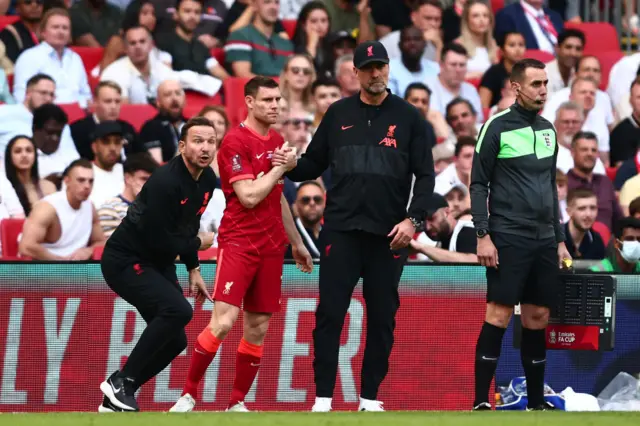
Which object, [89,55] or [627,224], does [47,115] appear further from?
[627,224]

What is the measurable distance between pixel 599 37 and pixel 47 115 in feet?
24.2

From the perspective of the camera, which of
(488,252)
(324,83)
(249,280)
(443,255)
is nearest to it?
(488,252)

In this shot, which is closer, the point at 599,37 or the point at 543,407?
the point at 543,407

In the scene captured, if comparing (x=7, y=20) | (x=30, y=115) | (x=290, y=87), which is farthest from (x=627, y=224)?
(x=7, y=20)

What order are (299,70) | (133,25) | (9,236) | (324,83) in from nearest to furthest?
(9,236), (324,83), (299,70), (133,25)

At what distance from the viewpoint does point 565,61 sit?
50.8ft

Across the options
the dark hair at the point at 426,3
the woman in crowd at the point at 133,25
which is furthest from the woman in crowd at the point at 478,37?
the woman in crowd at the point at 133,25

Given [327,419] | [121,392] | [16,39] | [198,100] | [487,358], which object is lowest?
[121,392]

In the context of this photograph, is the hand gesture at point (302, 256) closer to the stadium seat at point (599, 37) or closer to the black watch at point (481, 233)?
the black watch at point (481, 233)

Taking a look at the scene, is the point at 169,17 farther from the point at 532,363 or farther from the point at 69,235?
the point at 532,363

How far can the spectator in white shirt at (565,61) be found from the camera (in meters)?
15.4

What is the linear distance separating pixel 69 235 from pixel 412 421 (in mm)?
5049

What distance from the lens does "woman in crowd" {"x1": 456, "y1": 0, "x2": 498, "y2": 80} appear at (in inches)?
618

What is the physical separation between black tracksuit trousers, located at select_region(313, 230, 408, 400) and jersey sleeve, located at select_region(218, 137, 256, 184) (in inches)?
24.4
